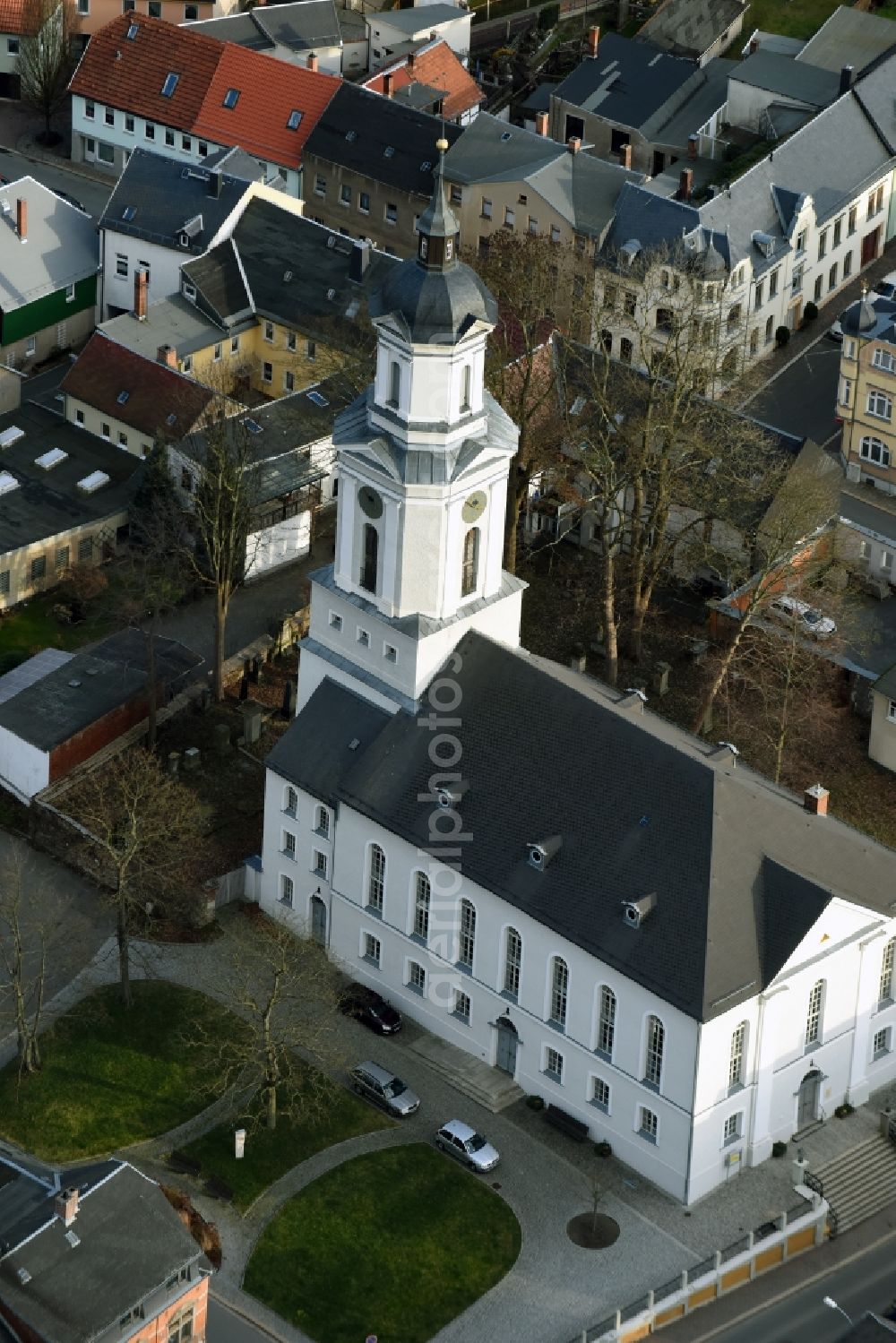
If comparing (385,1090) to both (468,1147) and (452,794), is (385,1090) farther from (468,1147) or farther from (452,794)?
(452,794)

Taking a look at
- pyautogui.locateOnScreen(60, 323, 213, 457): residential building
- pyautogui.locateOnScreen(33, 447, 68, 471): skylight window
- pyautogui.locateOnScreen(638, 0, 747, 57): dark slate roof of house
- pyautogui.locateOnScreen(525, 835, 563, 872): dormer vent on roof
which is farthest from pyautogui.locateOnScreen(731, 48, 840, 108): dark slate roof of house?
pyautogui.locateOnScreen(525, 835, 563, 872): dormer vent on roof

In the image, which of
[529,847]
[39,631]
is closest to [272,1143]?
[529,847]

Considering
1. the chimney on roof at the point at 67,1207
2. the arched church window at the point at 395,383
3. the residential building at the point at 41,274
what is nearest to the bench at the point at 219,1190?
the chimney on roof at the point at 67,1207

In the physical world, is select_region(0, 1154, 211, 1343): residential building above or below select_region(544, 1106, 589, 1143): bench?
above

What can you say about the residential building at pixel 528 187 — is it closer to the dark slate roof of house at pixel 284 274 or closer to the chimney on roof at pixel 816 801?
the dark slate roof of house at pixel 284 274

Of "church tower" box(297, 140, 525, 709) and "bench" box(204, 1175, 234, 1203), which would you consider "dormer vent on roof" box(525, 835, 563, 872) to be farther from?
"bench" box(204, 1175, 234, 1203)

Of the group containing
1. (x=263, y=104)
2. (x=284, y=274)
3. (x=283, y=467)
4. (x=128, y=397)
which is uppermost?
(x=263, y=104)

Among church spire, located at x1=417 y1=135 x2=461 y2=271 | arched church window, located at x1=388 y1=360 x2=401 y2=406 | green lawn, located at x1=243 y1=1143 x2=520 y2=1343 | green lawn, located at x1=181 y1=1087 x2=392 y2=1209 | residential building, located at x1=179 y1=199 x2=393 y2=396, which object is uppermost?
church spire, located at x1=417 y1=135 x2=461 y2=271
